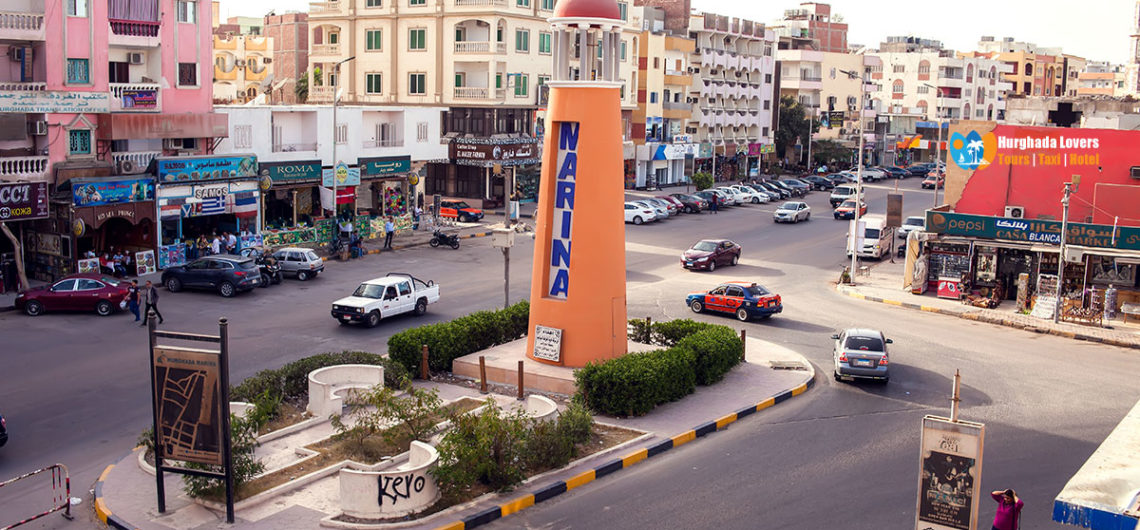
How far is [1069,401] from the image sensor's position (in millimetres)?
26062

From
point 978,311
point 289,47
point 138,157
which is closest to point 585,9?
point 978,311

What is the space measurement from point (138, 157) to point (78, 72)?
372cm

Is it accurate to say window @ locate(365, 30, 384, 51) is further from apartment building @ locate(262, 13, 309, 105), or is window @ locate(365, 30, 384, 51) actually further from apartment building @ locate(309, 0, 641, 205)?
apartment building @ locate(262, 13, 309, 105)

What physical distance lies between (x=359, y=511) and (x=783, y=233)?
4435 centimetres

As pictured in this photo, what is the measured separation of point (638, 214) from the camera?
60031 millimetres

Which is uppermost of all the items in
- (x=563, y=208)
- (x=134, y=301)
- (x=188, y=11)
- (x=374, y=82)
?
(x=188, y=11)

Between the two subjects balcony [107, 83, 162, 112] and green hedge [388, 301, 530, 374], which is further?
balcony [107, 83, 162, 112]

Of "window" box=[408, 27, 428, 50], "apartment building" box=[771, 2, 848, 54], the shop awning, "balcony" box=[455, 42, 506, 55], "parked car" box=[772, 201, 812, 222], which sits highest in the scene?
"apartment building" box=[771, 2, 848, 54]

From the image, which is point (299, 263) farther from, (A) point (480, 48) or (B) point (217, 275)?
(A) point (480, 48)

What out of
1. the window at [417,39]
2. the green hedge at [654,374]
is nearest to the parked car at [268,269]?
the green hedge at [654,374]

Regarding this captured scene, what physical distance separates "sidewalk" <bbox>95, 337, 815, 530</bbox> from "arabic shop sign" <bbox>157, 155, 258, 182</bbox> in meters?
20.3

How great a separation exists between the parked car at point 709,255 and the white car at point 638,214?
1382 cm

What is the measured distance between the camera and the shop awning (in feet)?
130

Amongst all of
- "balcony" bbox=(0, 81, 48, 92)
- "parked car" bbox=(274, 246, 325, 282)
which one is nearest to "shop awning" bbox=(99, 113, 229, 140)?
"balcony" bbox=(0, 81, 48, 92)
